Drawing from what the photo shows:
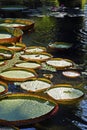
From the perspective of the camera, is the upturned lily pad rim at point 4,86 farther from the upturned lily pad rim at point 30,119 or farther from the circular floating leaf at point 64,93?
the circular floating leaf at point 64,93

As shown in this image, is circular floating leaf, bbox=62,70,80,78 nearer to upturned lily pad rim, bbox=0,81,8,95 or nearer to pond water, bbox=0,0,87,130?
pond water, bbox=0,0,87,130

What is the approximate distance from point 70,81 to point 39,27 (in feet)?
16.2

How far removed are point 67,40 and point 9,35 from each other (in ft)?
5.05

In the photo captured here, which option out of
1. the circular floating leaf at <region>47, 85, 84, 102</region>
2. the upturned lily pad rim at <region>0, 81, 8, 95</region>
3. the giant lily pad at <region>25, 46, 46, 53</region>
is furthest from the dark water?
the upturned lily pad rim at <region>0, 81, 8, 95</region>

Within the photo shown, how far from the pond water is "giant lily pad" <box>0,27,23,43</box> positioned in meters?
0.30

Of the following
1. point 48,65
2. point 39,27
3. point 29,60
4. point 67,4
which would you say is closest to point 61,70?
point 48,65

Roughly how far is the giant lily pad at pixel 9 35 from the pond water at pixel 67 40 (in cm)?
30

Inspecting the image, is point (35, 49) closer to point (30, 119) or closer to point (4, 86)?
point (4, 86)

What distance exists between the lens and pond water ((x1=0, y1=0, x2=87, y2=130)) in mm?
4449

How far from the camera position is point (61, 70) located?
252 inches

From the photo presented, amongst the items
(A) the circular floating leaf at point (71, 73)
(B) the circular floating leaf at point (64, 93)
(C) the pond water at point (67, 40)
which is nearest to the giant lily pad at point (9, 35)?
(C) the pond water at point (67, 40)

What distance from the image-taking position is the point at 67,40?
8.97m

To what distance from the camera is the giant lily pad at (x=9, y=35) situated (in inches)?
321

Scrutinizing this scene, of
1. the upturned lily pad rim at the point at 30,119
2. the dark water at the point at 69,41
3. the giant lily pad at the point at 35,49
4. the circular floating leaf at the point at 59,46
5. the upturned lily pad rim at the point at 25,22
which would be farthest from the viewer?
the upturned lily pad rim at the point at 25,22
